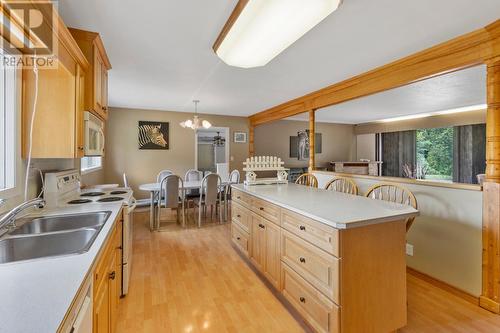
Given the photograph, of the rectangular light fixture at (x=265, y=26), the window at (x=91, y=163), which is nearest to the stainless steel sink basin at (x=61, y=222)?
the rectangular light fixture at (x=265, y=26)

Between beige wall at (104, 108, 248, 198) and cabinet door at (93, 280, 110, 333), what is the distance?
458 cm

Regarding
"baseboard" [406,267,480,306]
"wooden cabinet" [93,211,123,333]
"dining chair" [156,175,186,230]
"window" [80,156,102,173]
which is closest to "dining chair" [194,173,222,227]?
"dining chair" [156,175,186,230]

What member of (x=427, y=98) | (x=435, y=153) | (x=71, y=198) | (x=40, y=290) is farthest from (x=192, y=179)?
(x=435, y=153)

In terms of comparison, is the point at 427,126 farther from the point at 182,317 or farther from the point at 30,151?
the point at 30,151

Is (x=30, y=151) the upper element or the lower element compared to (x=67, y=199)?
upper

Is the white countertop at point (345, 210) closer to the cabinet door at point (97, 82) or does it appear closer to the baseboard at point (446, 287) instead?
the baseboard at point (446, 287)

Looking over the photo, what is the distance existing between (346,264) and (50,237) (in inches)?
67.1

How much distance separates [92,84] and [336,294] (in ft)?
7.77

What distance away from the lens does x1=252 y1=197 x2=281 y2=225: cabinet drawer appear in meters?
2.07

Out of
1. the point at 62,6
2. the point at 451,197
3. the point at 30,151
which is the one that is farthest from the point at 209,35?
the point at 451,197

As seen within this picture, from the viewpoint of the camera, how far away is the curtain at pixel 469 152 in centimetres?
562

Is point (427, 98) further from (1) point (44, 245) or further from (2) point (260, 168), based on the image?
(1) point (44, 245)

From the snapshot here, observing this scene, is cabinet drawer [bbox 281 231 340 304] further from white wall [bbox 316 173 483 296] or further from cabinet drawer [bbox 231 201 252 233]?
white wall [bbox 316 173 483 296]

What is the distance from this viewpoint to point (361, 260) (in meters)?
1.46
